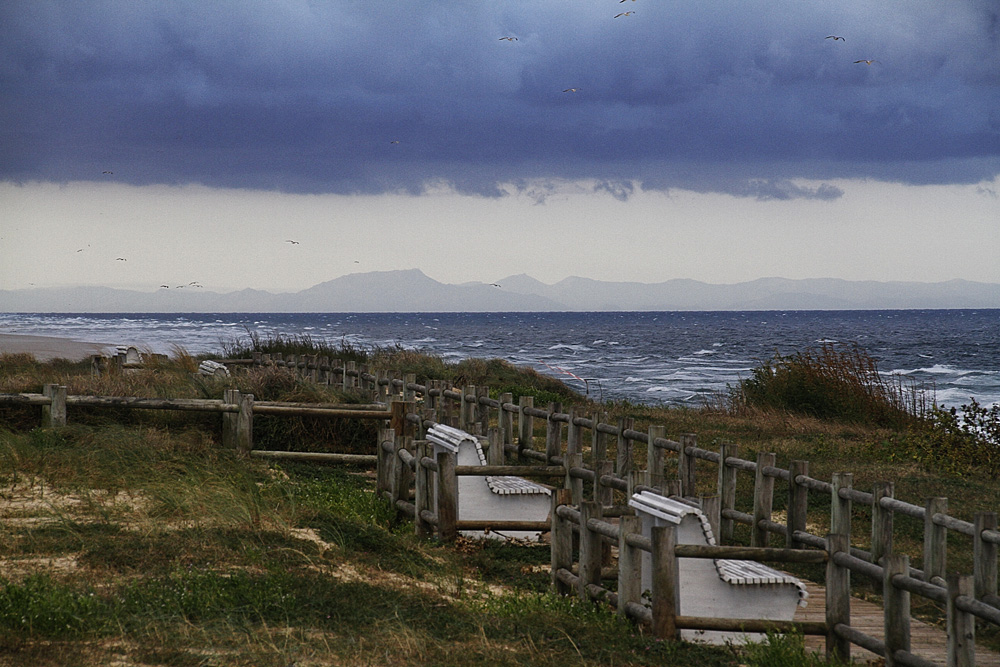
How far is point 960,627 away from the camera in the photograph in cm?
512

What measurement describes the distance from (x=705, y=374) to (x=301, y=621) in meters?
42.3

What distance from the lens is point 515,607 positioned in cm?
628

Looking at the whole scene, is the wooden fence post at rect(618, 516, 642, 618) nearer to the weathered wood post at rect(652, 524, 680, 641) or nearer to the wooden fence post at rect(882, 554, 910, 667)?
the weathered wood post at rect(652, 524, 680, 641)

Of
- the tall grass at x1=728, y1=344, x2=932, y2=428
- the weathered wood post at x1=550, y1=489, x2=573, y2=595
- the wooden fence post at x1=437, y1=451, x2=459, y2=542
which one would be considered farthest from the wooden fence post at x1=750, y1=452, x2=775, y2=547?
the tall grass at x1=728, y1=344, x2=932, y2=428

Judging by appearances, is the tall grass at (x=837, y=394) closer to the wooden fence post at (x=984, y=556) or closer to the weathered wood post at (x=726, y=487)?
the weathered wood post at (x=726, y=487)

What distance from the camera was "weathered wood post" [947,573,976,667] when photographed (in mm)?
5031

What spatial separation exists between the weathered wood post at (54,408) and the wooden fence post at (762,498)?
8101 mm

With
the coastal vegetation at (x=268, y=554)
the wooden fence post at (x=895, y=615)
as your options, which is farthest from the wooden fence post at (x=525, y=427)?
the wooden fence post at (x=895, y=615)

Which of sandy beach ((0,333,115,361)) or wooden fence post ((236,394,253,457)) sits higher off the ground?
wooden fence post ((236,394,253,457))

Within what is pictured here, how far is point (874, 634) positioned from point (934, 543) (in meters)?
0.96

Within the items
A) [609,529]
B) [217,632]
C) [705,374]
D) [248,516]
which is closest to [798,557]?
[609,529]

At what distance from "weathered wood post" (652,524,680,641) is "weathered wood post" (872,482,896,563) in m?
2.64

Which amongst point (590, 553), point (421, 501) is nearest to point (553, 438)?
point (421, 501)

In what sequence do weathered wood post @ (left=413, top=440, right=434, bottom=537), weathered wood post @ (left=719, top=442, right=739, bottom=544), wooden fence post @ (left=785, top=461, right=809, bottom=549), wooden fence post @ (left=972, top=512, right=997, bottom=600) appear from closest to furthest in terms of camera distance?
wooden fence post @ (left=972, top=512, right=997, bottom=600) → wooden fence post @ (left=785, top=461, right=809, bottom=549) → weathered wood post @ (left=413, top=440, right=434, bottom=537) → weathered wood post @ (left=719, top=442, right=739, bottom=544)
